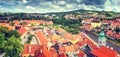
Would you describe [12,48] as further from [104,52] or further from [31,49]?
[104,52]

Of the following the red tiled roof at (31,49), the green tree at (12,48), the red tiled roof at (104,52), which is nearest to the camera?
the green tree at (12,48)

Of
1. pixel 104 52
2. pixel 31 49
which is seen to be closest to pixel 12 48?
pixel 31 49

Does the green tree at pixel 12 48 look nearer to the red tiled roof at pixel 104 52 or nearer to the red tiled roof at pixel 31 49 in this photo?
the red tiled roof at pixel 31 49

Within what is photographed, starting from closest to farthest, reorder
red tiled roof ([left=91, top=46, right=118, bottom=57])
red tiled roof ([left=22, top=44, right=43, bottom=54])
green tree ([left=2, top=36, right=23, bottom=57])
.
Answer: green tree ([left=2, top=36, right=23, bottom=57]) < red tiled roof ([left=22, top=44, right=43, bottom=54]) < red tiled roof ([left=91, top=46, right=118, bottom=57])

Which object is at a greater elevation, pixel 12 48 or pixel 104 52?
pixel 12 48

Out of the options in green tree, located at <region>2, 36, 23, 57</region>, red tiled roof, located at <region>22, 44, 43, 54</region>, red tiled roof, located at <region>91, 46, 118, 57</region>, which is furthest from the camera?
red tiled roof, located at <region>91, 46, 118, 57</region>

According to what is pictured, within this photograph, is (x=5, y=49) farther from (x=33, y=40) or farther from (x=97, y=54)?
(x=97, y=54)

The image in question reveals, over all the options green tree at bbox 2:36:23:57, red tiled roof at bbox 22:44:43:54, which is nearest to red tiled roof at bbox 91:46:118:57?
red tiled roof at bbox 22:44:43:54

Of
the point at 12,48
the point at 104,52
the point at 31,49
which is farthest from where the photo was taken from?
the point at 104,52

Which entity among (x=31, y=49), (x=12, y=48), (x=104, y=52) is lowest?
(x=104, y=52)

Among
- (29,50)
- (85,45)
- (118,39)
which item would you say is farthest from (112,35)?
(29,50)

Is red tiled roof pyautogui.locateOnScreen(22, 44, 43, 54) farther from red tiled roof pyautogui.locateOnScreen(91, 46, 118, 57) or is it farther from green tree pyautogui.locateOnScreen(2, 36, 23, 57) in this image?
red tiled roof pyautogui.locateOnScreen(91, 46, 118, 57)

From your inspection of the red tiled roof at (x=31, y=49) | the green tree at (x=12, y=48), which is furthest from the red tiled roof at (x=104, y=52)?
→ the green tree at (x=12, y=48)
